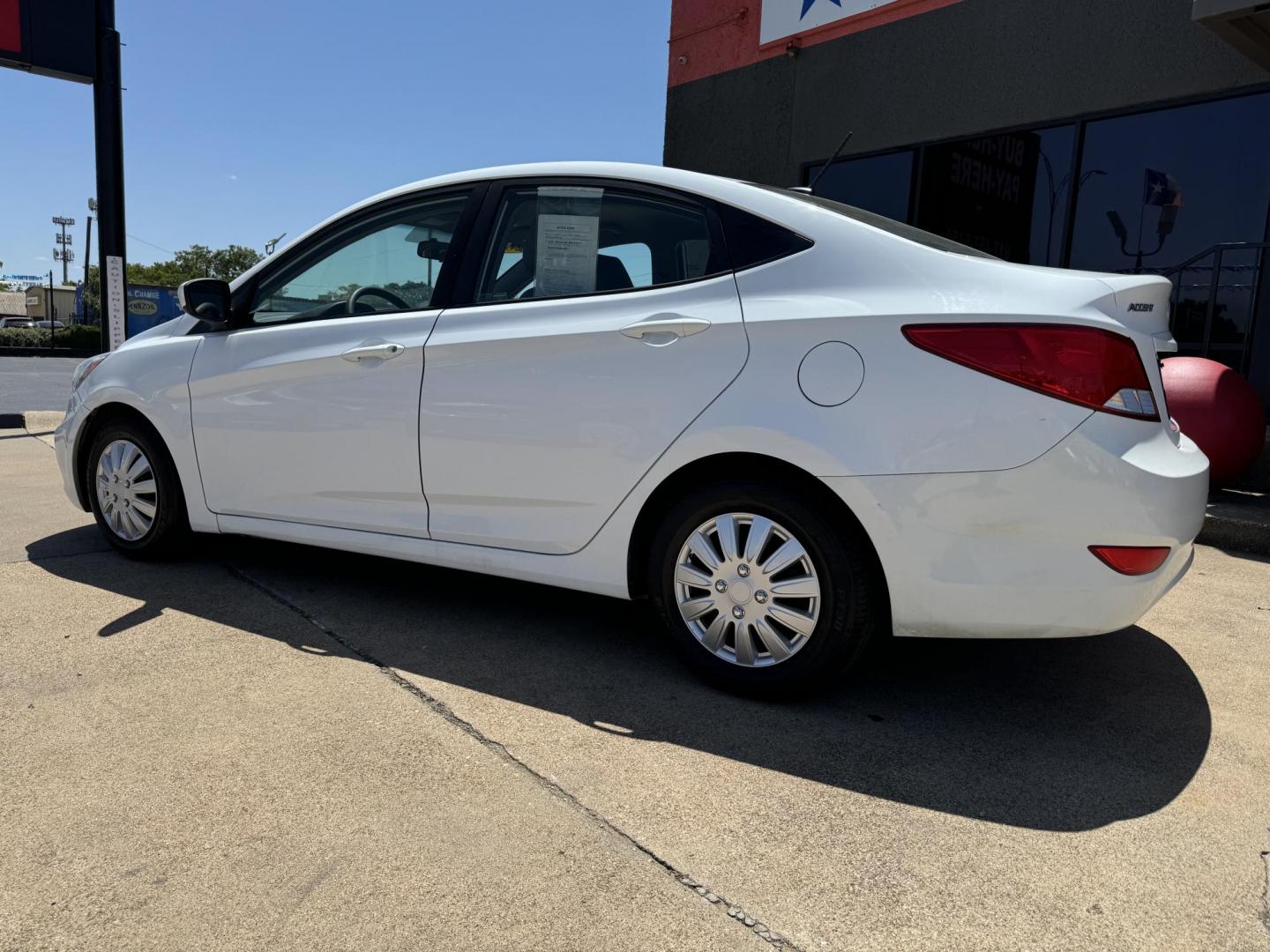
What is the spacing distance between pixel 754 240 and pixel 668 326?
1.24 feet

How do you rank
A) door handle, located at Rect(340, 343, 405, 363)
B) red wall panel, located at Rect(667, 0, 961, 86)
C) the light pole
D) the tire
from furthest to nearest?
red wall panel, located at Rect(667, 0, 961, 86) < the light pole < door handle, located at Rect(340, 343, 405, 363) < the tire

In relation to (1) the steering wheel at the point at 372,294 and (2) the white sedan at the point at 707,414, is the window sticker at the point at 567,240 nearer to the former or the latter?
(2) the white sedan at the point at 707,414

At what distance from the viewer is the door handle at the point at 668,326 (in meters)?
2.75

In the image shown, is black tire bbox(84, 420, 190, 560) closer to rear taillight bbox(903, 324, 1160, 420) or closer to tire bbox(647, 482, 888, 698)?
tire bbox(647, 482, 888, 698)

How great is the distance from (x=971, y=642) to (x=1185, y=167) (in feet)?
20.2

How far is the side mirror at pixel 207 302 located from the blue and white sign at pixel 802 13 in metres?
8.27

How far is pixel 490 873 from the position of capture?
192 centimetres

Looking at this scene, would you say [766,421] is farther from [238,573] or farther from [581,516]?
[238,573]

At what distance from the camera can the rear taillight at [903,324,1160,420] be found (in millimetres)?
2340

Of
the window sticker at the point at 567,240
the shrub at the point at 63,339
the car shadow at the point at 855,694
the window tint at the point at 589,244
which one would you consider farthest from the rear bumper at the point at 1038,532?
the shrub at the point at 63,339

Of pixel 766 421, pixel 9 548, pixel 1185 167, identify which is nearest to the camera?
pixel 766 421

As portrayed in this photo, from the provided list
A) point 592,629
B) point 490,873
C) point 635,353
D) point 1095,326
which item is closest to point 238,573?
point 592,629

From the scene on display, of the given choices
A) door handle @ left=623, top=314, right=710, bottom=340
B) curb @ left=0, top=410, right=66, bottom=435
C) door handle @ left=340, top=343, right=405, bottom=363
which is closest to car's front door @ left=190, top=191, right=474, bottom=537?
door handle @ left=340, top=343, right=405, bottom=363

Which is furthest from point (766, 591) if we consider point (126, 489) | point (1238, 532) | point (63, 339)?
point (63, 339)
